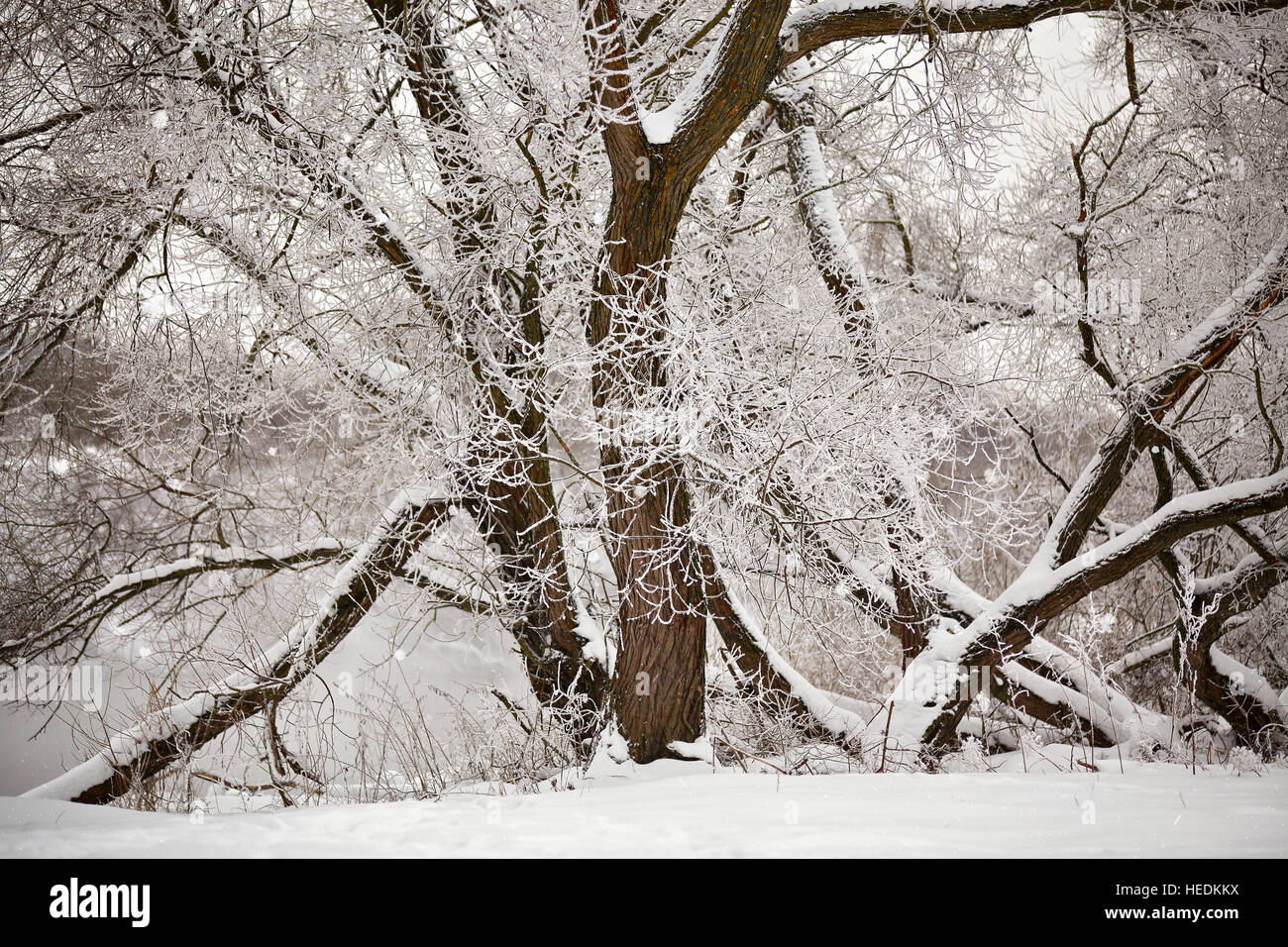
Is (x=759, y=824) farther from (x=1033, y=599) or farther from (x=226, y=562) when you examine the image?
(x=226, y=562)

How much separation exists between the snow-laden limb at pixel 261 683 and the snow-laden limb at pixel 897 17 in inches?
152

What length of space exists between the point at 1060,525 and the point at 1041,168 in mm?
5326

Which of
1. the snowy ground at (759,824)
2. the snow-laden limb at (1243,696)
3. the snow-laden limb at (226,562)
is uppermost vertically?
the snow-laden limb at (226,562)

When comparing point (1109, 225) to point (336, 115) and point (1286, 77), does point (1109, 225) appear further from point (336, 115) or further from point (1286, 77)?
point (336, 115)

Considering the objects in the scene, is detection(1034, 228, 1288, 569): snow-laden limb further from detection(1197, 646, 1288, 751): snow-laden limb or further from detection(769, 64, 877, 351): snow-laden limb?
detection(769, 64, 877, 351): snow-laden limb

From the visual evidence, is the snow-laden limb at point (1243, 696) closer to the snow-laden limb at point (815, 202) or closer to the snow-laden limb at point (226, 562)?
the snow-laden limb at point (815, 202)

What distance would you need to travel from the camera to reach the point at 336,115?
5164mm

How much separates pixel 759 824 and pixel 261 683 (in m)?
4.45

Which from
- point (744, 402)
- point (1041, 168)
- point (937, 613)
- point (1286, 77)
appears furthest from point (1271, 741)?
point (1041, 168)

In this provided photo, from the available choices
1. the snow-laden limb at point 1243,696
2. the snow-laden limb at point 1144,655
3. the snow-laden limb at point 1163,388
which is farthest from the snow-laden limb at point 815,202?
the snow-laden limb at point 1144,655

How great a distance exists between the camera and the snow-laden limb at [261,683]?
5410 mm

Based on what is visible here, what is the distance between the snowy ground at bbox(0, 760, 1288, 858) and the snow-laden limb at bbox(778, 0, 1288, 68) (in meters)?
3.62

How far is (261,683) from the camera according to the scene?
5781mm

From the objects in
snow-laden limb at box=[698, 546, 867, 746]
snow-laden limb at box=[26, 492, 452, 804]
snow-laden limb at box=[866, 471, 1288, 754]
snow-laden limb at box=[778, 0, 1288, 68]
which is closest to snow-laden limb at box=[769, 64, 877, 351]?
snow-laden limb at box=[778, 0, 1288, 68]
